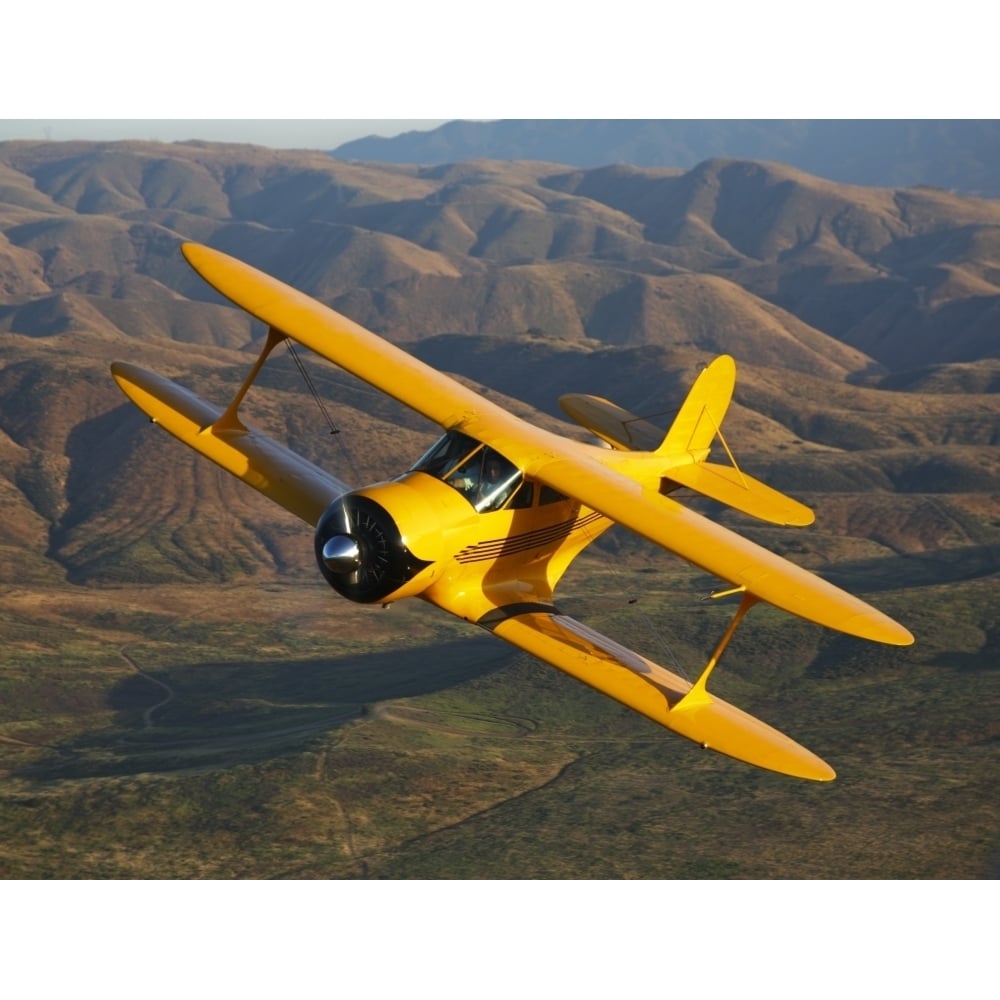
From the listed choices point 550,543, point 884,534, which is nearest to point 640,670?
point 550,543

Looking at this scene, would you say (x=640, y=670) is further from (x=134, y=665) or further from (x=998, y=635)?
(x=134, y=665)

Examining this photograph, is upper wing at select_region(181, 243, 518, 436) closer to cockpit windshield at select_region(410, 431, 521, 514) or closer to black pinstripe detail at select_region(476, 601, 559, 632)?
cockpit windshield at select_region(410, 431, 521, 514)

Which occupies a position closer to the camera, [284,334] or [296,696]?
[284,334]

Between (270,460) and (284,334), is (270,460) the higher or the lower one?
the lower one

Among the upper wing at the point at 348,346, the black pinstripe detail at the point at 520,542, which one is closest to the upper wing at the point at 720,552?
the black pinstripe detail at the point at 520,542

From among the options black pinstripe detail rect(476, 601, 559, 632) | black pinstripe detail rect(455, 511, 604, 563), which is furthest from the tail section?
black pinstripe detail rect(476, 601, 559, 632)
